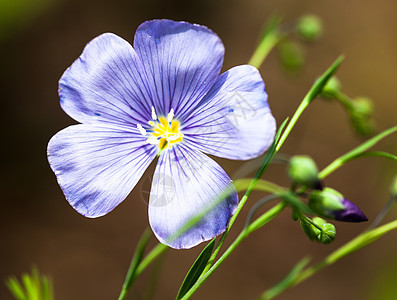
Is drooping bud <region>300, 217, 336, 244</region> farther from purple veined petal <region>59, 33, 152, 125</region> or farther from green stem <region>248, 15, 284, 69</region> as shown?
green stem <region>248, 15, 284, 69</region>

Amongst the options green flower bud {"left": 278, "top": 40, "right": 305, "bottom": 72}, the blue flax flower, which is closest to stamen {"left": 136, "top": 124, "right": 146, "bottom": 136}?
the blue flax flower

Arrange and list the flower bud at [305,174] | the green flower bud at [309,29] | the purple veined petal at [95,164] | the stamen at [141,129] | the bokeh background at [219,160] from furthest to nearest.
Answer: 1. the bokeh background at [219,160]
2. the green flower bud at [309,29]
3. the stamen at [141,129]
4. the purple veined petal at [95,164]
5. the flower bud at [305,174]

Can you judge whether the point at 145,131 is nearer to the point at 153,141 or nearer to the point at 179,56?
the point at 153,141

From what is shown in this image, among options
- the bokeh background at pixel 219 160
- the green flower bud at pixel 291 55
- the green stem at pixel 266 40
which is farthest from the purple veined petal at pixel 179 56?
the bokeh background at pixel 219 160

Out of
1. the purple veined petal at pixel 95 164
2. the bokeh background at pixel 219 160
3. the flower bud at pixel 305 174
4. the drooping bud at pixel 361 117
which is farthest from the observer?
the bokeh background at pixel 219 160

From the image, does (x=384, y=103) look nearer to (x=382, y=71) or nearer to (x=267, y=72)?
(x=382, y=71)

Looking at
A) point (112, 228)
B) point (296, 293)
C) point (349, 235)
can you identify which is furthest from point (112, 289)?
point (349, 235)

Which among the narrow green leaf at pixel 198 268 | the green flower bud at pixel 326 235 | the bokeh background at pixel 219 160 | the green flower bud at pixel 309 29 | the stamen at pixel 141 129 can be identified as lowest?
the bokeh background at pixel 219 160

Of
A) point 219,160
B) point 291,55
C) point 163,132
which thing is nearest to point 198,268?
point 163,132

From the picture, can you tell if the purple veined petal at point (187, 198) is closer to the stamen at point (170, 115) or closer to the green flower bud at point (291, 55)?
the stamen at point (170, 115)
